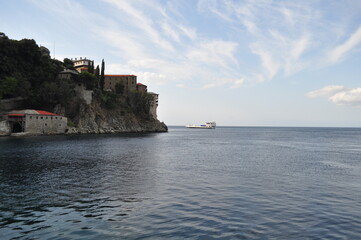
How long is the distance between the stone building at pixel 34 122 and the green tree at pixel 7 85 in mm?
6152

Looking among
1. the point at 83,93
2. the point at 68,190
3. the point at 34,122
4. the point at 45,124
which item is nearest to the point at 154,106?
the point at 83,93

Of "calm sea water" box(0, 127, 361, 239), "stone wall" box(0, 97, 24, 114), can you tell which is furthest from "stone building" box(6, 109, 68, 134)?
"calm sea water" box(0, 127, 361, 239)

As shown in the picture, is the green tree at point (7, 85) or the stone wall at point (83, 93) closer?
the green tree at point (7, 85)

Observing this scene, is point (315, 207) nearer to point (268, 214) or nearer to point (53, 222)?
point (268, 214)

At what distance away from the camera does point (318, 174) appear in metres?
28.6

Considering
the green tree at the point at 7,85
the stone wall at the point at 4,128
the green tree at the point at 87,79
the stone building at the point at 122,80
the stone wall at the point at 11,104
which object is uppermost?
the stone building at the point at 122,80

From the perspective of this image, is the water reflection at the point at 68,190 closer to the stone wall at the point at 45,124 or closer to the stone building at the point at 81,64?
the stone wall at the point at 45,124

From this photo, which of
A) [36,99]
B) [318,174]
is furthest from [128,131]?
[318,174]

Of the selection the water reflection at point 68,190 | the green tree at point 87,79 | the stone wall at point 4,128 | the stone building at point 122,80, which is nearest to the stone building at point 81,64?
the stone building at point 122,80

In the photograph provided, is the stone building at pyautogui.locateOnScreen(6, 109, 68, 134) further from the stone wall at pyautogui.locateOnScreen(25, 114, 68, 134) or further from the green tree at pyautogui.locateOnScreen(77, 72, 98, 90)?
the green tree at pyautogui.locateOnScreen(77, 72, 98, 90)

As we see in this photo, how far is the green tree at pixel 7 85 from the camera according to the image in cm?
7133

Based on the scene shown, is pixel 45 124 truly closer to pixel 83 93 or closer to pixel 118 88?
pixel 83 93

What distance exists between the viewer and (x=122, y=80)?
134000 millimetres

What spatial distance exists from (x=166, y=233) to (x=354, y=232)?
9.43 metres
